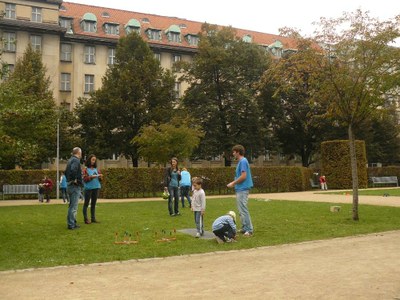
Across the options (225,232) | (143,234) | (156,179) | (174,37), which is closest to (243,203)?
(225,232)

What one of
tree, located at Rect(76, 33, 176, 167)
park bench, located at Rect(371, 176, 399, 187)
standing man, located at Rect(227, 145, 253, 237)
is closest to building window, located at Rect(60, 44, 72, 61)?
tree, located at Rect(76, 33, 176, 167)

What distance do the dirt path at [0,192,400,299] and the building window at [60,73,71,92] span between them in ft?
151

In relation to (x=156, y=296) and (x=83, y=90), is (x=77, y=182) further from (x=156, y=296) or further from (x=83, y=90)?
(x=83, y=90)

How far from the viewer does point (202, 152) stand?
42.6 metres

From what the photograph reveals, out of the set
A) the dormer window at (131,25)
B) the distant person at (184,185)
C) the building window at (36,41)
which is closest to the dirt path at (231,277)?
the distant person at (184,185)

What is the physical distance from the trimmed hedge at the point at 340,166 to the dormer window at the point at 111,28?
30527 millimetres

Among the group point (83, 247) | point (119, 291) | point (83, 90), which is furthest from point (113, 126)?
point (119, 291)

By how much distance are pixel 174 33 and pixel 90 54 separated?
11.5 metres

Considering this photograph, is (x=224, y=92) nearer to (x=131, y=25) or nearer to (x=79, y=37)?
(x=131, y=25)

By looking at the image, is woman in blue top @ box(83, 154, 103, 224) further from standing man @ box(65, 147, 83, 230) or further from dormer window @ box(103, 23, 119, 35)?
dormer window @ box(103, 23, 119, 35)

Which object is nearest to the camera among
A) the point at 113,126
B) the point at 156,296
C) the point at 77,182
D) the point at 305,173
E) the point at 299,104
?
the point at 156,296

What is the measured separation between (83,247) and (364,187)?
3156 cm

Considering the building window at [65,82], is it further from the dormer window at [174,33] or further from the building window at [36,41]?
the dormer window at [174,33]

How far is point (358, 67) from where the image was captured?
1252 centimetres
